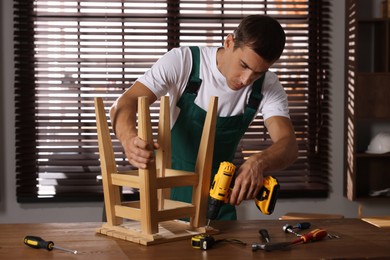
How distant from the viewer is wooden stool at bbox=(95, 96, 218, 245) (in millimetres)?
1926

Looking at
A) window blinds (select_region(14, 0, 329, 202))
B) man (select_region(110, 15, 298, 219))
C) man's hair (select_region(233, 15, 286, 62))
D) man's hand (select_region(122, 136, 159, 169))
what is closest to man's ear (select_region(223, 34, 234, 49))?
man (select_region(110, 15, 298, 219))

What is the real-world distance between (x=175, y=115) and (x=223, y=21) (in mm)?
1892

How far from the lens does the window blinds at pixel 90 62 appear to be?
14.0 feet

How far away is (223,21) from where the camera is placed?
4387 mm

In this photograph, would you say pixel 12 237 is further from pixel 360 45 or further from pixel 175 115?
pixel 360 45

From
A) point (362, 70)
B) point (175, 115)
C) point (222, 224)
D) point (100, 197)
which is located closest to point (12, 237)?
point (222, 224)

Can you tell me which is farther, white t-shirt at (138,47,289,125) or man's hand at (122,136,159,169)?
white t-shirt at (138,47,289,125)

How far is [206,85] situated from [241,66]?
283mm

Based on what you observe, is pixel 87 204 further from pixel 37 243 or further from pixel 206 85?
pixel 37 243

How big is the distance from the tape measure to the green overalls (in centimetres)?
74

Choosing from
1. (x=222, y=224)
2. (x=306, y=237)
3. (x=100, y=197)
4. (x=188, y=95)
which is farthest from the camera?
(x=100, y=197)

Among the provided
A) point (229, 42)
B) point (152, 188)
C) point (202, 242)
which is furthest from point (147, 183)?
point (229, 42)

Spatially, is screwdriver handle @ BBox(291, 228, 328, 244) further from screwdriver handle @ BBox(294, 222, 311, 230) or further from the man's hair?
the man's hair

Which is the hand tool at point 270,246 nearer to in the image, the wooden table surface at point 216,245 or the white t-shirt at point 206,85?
the wooden table surface at point 216,245
